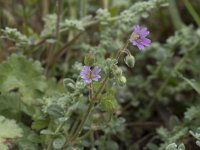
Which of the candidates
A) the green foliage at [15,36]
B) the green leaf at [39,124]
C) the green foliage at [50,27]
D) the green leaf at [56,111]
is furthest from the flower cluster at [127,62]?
the green foliage at [50,27]

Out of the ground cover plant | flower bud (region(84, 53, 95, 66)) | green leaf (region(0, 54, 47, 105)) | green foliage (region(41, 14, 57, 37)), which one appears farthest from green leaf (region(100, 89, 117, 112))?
green foliage (region(41, 14, 57, 37))

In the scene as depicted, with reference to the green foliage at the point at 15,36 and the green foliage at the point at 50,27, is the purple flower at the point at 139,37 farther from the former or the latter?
the green foliage at the point at 50,27

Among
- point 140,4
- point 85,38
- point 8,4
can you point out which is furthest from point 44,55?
point 140,4

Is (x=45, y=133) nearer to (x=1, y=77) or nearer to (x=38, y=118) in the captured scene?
(x=38, y=118)

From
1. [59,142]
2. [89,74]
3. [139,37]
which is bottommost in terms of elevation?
[59,142]

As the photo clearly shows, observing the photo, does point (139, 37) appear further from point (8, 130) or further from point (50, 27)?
point (50, 27)

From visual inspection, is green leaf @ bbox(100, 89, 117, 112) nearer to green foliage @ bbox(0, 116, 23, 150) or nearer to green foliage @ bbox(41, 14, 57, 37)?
green foliage @ bbox(0, 116, 23, 150)

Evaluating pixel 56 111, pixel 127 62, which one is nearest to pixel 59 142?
pixel 56 111
